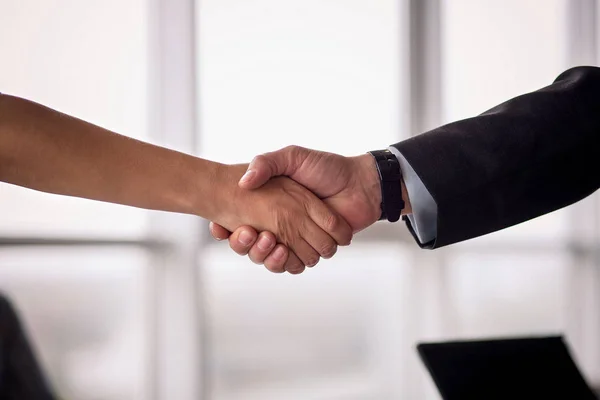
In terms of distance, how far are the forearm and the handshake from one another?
0.33ft

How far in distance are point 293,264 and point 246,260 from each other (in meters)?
1.14

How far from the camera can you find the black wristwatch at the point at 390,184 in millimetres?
1819

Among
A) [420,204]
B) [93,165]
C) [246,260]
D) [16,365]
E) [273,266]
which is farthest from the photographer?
[246,260]

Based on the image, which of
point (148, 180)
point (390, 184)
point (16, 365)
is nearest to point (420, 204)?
point (390, 184)

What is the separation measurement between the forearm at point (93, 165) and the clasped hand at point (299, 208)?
0.11 m

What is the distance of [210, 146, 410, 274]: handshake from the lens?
1837 millimetres

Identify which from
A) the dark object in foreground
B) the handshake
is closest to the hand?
the handshake

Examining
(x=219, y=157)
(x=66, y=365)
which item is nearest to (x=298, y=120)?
(x=219, y=157)

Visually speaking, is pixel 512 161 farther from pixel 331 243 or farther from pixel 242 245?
pixel 242 245

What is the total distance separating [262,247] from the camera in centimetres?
185

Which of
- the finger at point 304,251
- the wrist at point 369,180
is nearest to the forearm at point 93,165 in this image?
the finger at point 304,251

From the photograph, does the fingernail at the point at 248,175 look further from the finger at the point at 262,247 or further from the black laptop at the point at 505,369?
the black laptop at the point at 505,369

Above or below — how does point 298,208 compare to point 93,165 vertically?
below

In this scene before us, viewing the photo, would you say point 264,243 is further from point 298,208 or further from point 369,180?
point 369,180
